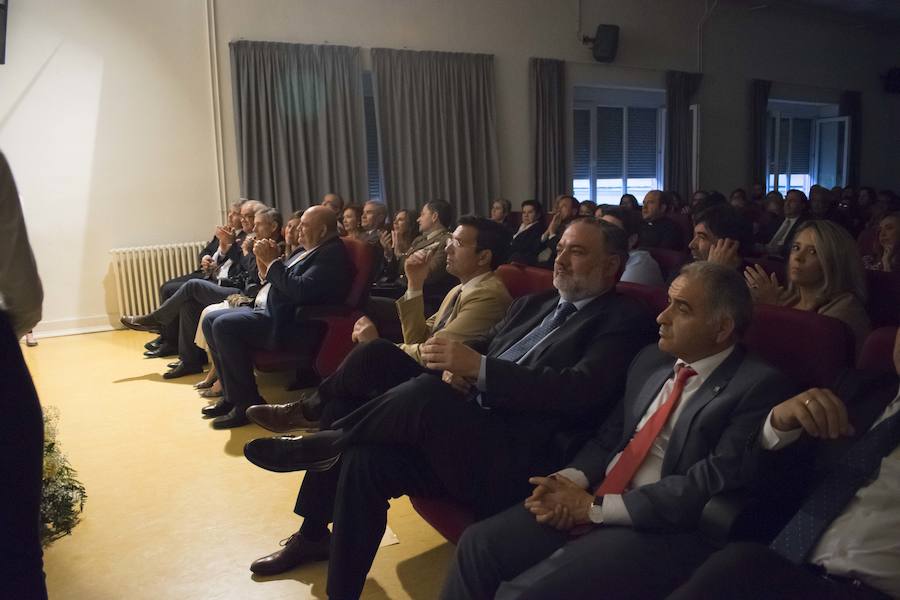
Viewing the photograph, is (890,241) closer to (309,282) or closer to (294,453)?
(309,282)

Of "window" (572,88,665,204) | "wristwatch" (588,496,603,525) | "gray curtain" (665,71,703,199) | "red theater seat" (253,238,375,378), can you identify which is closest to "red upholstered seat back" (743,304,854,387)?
"wristwatch" (588,496,603,525)

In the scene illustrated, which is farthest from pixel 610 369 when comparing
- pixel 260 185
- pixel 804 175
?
pixel 804 175

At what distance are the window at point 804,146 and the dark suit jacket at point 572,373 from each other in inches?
414

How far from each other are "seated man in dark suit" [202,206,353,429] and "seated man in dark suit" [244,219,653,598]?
1.65 meters

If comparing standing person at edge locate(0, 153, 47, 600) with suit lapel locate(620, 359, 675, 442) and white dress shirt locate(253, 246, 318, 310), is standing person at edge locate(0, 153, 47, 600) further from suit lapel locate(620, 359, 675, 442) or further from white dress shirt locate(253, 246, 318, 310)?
white dress shirt locate(253, 246, 318, 310)

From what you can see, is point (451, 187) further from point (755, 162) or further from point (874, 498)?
point (874, 498)

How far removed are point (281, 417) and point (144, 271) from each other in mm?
4608

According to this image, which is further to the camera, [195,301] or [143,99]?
[143,99]

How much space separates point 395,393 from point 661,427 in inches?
29.0

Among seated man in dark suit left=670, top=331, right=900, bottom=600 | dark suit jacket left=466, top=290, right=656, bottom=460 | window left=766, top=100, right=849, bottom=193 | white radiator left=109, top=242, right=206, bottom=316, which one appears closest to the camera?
seated man in dark suit left=670, top=331, right=900, bottom=600

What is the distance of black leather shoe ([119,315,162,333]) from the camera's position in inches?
203

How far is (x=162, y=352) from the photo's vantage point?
5621mm

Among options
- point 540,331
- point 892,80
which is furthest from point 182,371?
point 892,80

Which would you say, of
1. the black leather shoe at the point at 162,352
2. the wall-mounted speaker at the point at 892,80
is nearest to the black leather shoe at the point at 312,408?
the black leather shoe at the point at 162,352
